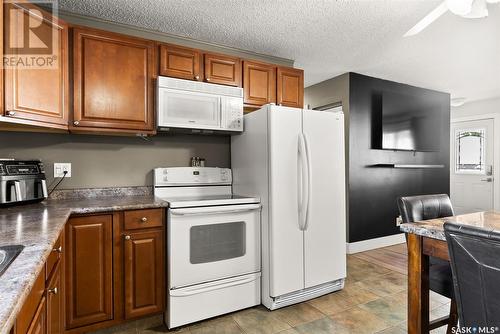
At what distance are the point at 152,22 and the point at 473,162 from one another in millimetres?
6166

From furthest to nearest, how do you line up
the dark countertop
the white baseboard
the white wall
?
1. the white wall
2. the white baseboard
3. the dark countertop

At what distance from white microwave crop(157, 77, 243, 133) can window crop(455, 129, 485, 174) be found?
530 cm

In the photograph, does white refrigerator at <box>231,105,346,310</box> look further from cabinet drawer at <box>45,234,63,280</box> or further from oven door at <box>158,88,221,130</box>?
cabinet drawer at <box>45,234,63,280</box>

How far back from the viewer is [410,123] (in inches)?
163

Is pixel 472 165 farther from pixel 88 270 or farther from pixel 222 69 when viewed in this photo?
pixel 88 270

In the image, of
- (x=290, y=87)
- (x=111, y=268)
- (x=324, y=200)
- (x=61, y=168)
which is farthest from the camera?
(x=290, y=87)

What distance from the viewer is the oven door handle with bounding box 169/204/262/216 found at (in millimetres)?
2042

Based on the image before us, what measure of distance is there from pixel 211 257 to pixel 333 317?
3.43 ft

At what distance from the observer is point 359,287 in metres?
2.72

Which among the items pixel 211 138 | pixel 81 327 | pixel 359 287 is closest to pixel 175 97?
pixel 211 138

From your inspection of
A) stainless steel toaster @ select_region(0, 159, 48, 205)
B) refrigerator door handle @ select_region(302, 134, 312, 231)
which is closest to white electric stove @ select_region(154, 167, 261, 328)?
refrigerator door handle @ select_region(302, 134, 312, 231)

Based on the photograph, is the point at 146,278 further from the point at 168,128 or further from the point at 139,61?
the point at 139,61

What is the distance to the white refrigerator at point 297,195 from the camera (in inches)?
90.2
